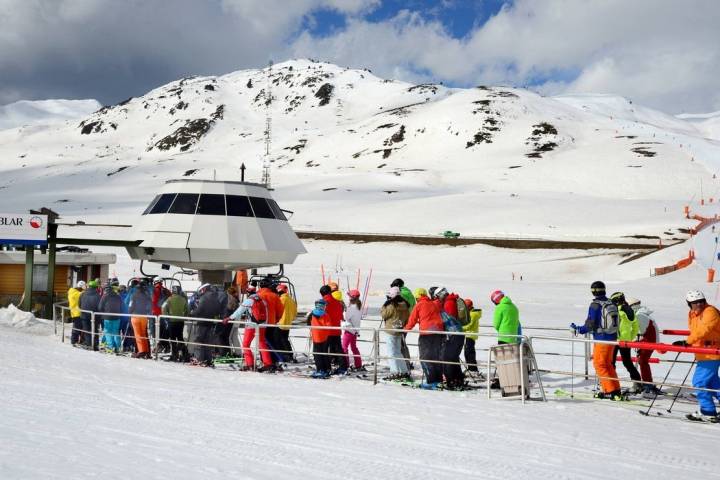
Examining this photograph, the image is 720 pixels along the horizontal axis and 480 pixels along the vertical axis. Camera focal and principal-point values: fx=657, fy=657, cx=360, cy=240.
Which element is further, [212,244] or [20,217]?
[20,217]

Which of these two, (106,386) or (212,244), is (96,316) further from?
(106,386)

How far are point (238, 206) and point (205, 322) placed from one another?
18.1 feet

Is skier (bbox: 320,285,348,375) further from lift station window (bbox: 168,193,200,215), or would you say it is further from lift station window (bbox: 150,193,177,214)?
lift station window (bbox: 150,193,177,214)

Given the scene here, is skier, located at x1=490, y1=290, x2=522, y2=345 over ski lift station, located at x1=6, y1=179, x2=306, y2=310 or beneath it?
beneath

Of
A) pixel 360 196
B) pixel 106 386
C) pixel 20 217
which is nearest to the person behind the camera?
pixel 106 386

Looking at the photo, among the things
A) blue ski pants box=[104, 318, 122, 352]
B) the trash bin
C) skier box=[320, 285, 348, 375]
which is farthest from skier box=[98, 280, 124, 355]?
the trash bin

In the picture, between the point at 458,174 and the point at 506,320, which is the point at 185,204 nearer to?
the point at 506,320

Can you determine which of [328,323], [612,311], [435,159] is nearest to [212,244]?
[328,323]

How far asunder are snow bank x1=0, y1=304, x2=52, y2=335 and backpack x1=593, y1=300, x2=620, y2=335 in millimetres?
15219

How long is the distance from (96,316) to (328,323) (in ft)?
22.6

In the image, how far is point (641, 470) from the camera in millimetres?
7277

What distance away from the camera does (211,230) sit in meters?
18.1

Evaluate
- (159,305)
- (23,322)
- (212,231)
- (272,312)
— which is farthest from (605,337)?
(23,322)

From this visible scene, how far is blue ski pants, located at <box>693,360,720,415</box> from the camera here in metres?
9.77
